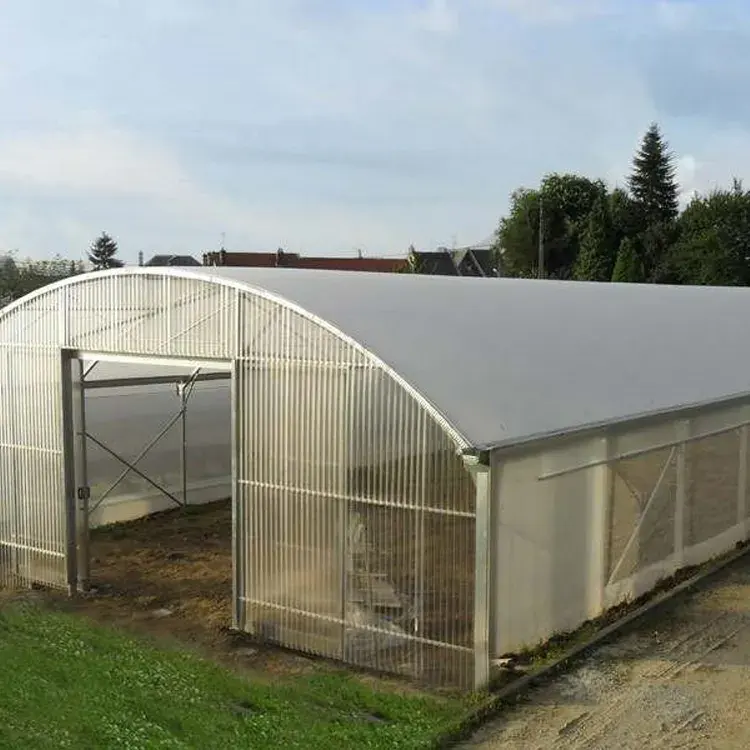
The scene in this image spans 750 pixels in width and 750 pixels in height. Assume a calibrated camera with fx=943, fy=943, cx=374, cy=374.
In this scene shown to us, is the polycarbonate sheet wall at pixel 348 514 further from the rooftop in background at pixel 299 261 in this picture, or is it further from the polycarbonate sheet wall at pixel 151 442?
the rooftop in background at pixel 299 261

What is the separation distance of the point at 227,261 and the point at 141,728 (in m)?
58.3

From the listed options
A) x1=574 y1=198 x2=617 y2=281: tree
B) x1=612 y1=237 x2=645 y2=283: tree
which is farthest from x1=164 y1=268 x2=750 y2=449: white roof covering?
x1=574 y1=198 x2=617 y2=281: tree

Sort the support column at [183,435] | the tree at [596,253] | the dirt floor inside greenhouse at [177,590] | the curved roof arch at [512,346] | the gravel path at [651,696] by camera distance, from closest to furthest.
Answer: the gravel path at [651,696], the curved roof arch at [512,346], the dirt floor inside greenhouse at [177,590], the support column at [183,435], the tree at [596,253]

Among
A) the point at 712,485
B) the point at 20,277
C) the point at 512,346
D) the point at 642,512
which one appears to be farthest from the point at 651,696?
the point at 20,277

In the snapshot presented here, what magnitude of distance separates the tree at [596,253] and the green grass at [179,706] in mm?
45216

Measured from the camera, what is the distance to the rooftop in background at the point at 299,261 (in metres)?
60.5

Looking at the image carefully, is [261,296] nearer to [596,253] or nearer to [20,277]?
[20,277]

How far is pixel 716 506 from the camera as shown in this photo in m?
12.6

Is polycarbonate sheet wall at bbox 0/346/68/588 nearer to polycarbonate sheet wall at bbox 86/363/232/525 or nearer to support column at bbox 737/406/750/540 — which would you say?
polycarbonate sheet wall at bbox 86/363/232/525

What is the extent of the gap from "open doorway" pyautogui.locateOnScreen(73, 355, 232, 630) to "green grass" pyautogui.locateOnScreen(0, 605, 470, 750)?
6.37ft

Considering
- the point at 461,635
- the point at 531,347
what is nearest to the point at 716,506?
the point at 531,347

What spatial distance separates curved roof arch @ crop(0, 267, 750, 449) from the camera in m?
8.88

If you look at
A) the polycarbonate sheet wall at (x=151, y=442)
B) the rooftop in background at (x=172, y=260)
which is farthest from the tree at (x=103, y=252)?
the polycarbonate sheet wall at (x=151, y=442)

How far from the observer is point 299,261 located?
7269cm
